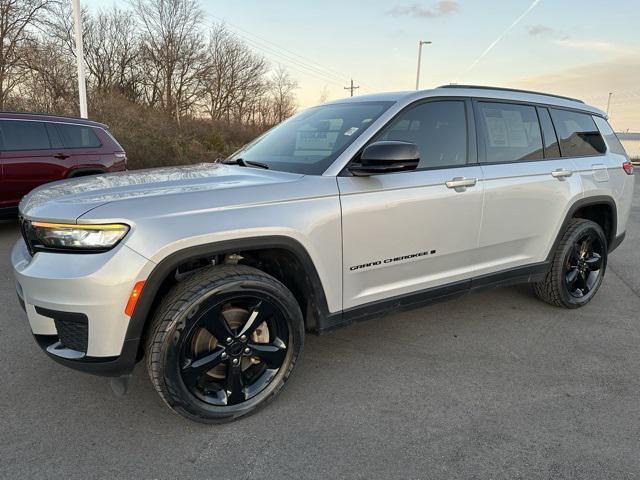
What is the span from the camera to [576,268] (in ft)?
13.6

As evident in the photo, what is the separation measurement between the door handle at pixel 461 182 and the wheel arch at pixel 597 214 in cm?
120

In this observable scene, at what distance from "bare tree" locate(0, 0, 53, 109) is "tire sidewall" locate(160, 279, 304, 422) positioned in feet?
63.6

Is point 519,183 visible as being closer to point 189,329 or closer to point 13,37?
point 189,329

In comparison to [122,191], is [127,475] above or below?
below

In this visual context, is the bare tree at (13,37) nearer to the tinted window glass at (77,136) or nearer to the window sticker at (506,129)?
the tinted window glass at (77,136)

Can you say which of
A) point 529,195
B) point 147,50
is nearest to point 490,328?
point 529,195

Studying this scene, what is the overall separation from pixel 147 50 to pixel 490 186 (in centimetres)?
3330

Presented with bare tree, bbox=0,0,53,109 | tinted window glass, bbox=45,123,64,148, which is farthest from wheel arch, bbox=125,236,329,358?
bare tree, bbox=0,0,53,109

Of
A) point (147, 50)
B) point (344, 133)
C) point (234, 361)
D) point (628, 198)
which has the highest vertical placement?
point (147, 50)

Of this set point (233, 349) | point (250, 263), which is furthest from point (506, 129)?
point (233, 349)

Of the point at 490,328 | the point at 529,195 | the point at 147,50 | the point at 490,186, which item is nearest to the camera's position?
the point at 490,186

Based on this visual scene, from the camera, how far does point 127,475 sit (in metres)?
2.07

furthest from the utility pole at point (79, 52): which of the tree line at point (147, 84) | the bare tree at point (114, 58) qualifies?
the bare tree at point (114, 58)

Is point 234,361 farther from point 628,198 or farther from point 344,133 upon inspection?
point 628,198
